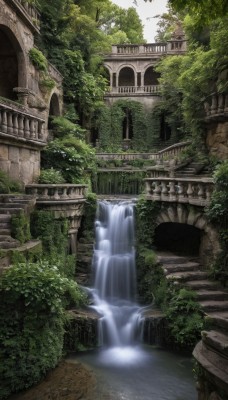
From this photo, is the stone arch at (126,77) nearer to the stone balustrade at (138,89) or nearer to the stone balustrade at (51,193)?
the stone balustrade at (138,89)

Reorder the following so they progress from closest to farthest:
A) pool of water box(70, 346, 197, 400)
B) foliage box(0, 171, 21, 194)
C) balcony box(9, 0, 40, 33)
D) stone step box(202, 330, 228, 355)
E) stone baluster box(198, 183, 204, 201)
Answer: stone step box(202, 330, 228, 355) → pool of water box(70, 346, 197, 400) → foliage box(0, 171, 21, 194) → stone baluster box(198, 183, 204, 201) → balcony box(9, 0, 40, 33)

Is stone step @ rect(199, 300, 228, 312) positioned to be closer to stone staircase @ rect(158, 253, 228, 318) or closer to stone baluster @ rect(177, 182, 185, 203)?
stone staircase @ rect(158, 253, 228, 318)

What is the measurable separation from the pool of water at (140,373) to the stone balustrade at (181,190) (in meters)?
4.95

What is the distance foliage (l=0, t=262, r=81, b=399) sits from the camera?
7465 mm

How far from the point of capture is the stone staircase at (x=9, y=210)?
887cm

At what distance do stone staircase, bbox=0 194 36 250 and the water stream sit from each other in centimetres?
371

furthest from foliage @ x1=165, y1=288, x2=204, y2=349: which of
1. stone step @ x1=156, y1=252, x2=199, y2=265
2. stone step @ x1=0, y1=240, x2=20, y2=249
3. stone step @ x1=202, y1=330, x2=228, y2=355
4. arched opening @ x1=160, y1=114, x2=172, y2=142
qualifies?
arched opening @ x1=160, y1=114, x2=172, y2=142

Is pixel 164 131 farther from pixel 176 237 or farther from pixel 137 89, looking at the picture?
pixel 176 237

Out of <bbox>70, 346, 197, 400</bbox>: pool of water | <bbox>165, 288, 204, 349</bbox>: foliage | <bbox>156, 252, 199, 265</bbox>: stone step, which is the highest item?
<bbox>156, 252, 199, 265</bbox>: stone step

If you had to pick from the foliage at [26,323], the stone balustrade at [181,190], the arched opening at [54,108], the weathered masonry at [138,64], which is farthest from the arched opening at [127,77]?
the foliage at [26,323]

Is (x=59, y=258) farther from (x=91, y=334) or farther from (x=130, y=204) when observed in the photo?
(x=130, y=204)

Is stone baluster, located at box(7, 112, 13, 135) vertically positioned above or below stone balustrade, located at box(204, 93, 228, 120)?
below

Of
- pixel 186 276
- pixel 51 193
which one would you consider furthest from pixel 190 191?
pixel 51 193

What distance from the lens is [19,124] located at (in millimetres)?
11672
